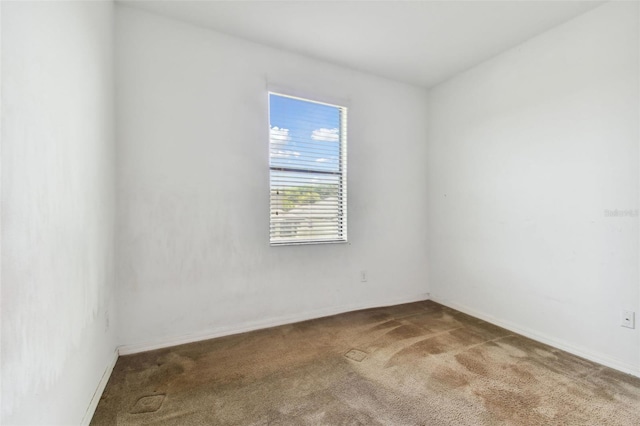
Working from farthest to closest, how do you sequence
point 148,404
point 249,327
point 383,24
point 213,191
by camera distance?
point 249,327
point 213,191
point 383,24
point 148,404

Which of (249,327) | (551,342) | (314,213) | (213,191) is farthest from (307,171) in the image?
(551,342)

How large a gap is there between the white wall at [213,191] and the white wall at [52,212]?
386 mm

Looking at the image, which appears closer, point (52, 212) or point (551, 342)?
point (52, 212)

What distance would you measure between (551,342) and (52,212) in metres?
3.55

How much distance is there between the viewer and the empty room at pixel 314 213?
1312 millimetres

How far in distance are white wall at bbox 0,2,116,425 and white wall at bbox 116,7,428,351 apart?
0.39m

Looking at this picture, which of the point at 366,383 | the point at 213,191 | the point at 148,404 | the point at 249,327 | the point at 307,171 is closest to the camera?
the point at 148,404

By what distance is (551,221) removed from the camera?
8.16 ft

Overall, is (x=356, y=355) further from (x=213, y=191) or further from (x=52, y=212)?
(x=52, y=212)

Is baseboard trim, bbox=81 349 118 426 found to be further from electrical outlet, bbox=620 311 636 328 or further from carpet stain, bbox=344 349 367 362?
electrical outlet, bbox=620 311 636 328

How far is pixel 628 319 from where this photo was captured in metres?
2.04

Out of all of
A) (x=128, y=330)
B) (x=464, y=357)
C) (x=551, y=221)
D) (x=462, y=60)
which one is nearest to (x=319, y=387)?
(x=464, y=357)

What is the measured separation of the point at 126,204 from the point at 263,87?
5.26 feet

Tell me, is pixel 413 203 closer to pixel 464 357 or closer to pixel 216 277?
pixel 464 357
